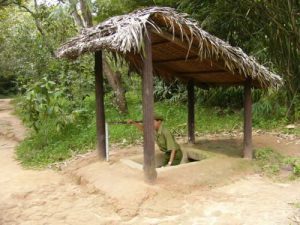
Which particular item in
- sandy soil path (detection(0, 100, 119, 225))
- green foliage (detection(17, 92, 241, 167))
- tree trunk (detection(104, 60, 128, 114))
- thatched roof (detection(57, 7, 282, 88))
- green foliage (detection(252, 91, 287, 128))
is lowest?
sandy soil path (detection(0, 100, 119, 225))

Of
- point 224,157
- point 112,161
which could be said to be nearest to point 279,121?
point 224,157

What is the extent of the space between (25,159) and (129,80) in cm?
744

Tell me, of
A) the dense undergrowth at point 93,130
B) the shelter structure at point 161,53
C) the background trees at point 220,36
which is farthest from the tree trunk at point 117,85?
the shelter structure at point 161,53

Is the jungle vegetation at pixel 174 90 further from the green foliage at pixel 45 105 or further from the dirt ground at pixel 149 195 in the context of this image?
the dirt ground at pixel 149 195

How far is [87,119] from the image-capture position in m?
10.9

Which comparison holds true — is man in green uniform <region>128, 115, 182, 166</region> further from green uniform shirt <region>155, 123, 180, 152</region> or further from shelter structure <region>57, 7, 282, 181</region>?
shelter structure <region>57, 7, 282, 181</region>

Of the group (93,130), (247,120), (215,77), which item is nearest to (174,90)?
(93,130)

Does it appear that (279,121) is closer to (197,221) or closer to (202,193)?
(202,193)

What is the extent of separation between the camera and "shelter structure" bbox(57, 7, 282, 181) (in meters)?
5.14

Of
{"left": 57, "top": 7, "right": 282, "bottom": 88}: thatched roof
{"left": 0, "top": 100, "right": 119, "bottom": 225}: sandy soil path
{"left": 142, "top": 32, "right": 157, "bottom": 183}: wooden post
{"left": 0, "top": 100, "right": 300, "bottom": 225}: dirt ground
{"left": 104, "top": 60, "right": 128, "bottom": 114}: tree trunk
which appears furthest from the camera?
{"left": 104, "top": 60, "right": 128, "bottom": 114}: tree trunk

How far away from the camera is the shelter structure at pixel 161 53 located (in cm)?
514

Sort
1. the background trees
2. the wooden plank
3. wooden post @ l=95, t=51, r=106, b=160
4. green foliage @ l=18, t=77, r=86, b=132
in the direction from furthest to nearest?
the background trees < green foliage @ l=18, t=77, r=86, b=132 < the wooden plank < wooden post @ l=95, t=51, r=106, b=160

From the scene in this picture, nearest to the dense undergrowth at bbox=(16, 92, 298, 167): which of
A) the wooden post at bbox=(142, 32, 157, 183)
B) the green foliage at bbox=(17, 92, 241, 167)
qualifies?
the green foliage at bbox=(17, 92, 241, 167)

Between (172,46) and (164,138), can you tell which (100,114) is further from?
(172,46)
